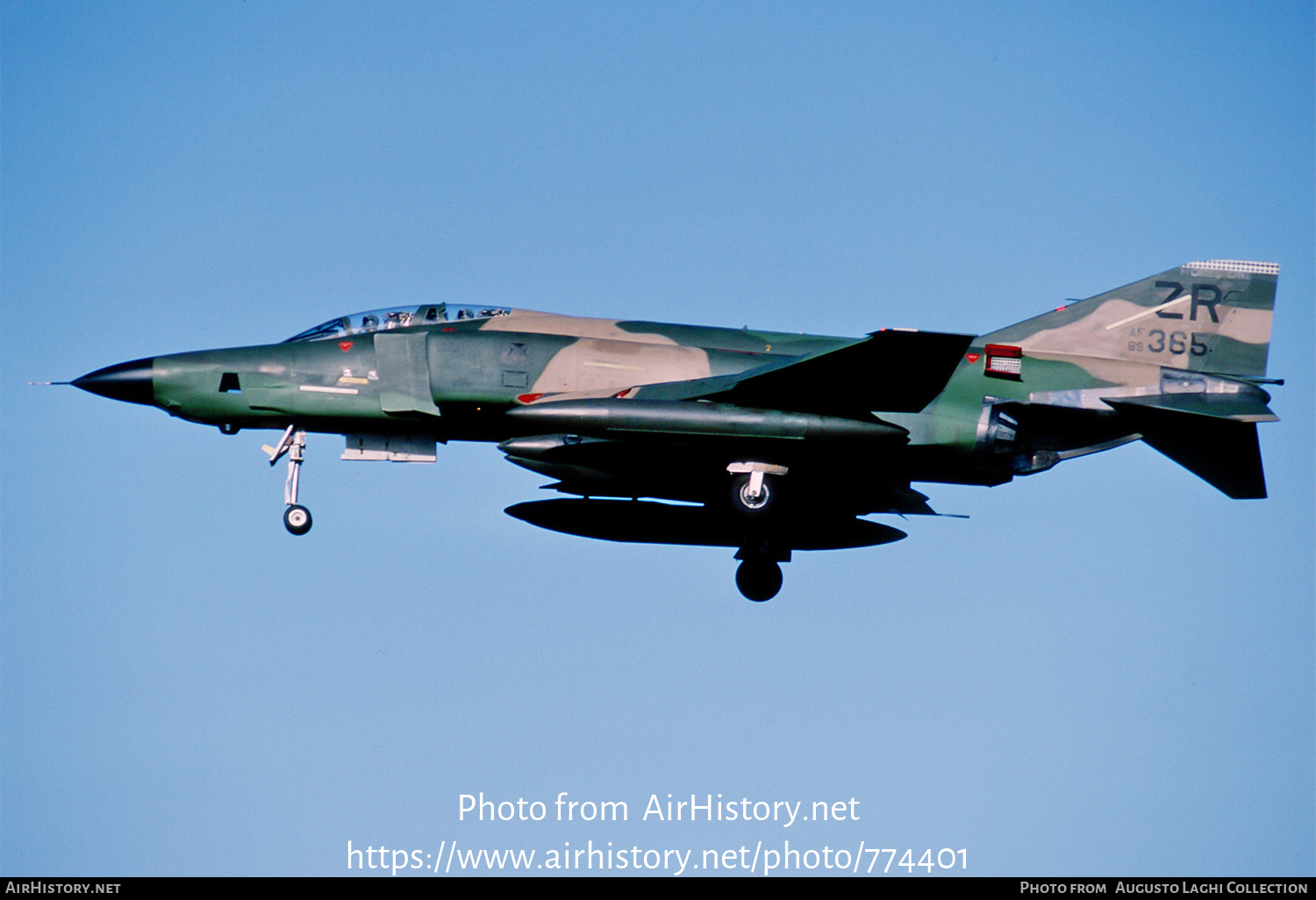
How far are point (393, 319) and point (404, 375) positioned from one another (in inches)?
41.8

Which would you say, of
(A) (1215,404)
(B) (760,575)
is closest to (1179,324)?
Result: (A) (1215,404)

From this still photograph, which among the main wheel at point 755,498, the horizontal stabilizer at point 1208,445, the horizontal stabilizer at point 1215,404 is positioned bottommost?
the main wheel at point 755,498

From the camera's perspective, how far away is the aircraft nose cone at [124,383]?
15.6 meters

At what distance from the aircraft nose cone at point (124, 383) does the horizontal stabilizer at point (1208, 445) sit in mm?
11282

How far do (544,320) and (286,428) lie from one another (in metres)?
3.31

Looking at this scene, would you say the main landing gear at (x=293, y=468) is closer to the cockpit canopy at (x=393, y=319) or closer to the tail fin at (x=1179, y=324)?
the cockpit canopy at (x=393, y=319)

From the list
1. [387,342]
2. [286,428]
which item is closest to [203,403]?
[286,428]

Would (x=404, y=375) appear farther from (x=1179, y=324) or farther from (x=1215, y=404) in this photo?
(x=1179, y=324)

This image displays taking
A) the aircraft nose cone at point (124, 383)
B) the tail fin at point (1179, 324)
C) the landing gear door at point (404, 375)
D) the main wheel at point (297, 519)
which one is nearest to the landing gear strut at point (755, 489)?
the landing gear door at point (404, 375)

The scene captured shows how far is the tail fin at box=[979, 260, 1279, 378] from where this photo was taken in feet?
56.0

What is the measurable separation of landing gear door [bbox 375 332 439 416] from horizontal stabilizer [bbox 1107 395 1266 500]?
8.09 metres

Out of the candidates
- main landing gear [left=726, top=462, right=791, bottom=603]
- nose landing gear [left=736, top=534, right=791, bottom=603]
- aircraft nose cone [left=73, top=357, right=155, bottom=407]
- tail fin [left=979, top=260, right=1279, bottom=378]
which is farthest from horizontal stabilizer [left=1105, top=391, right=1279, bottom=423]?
aircraft nose cone [left=73, top=357, right=155, bottom=407]

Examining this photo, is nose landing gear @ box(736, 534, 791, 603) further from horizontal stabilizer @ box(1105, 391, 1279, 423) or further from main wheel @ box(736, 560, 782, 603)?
horizontal stabilizer @ box(1105, 391, 1279, 423)

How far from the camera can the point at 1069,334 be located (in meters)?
17.2
